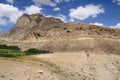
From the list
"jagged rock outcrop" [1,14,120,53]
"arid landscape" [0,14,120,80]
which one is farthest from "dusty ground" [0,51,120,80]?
"jagged rock outcrop" [1,14,120,53]

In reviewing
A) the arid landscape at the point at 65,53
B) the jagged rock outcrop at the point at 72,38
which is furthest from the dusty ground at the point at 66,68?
the jagged rock outcrop at the point at 72,38

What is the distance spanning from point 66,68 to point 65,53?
70.3 feet

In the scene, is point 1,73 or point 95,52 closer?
point 1,73

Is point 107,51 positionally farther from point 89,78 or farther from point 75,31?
point 89,78

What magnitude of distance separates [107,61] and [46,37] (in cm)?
4146

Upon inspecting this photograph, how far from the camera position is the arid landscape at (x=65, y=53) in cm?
4419

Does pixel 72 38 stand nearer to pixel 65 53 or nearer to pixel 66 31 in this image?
pixel 66 31

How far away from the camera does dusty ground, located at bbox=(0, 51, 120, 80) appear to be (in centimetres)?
4122

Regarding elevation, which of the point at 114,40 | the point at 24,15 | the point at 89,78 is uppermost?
the point at 24,15

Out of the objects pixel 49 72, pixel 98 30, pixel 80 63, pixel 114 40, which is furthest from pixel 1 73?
pixel 98 30

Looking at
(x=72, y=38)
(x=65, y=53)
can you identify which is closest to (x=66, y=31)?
(x=72, y=38)

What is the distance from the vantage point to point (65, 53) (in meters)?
73.1

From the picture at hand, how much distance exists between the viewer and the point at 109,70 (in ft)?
183

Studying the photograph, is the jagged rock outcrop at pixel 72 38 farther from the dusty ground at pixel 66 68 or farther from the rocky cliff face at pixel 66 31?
the dusty ground at pixel 66 68
